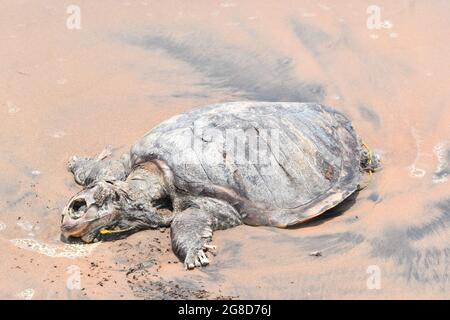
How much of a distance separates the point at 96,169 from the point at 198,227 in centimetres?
151

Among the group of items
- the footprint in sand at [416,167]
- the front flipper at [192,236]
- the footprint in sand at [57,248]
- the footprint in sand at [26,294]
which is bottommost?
the footprint in sand at [57,248]

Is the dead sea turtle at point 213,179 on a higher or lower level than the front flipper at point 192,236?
higher

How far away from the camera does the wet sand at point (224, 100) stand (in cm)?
582

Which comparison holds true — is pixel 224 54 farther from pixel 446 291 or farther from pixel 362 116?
pixel 446 291

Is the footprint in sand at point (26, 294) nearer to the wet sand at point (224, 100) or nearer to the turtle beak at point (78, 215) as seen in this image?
the wet sand at point (224, 100)

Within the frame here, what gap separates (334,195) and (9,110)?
169 inches

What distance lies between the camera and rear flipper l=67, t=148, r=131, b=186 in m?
7.23

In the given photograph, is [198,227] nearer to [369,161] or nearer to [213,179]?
[213,179]

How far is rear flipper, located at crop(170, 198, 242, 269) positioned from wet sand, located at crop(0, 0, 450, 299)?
0.35 ft

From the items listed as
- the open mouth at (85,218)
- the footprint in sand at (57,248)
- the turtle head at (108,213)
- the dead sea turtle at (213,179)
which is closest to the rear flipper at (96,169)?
the dead sea turtle at (213,179)

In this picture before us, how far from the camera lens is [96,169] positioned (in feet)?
23.9

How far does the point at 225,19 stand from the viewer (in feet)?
36.6

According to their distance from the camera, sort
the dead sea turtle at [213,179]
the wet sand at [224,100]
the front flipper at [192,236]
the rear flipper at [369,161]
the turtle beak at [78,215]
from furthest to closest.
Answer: the rear flipper at [369,161]
the dead sea turtle at [213,179]
the turtle beak at [78,215]
the front flipper at [192,236]
the wet sand at [224,100]

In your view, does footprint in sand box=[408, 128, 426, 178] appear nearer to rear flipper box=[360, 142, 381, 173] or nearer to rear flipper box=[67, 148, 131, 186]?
rear flipper box=[360, 142, 381, 173]
